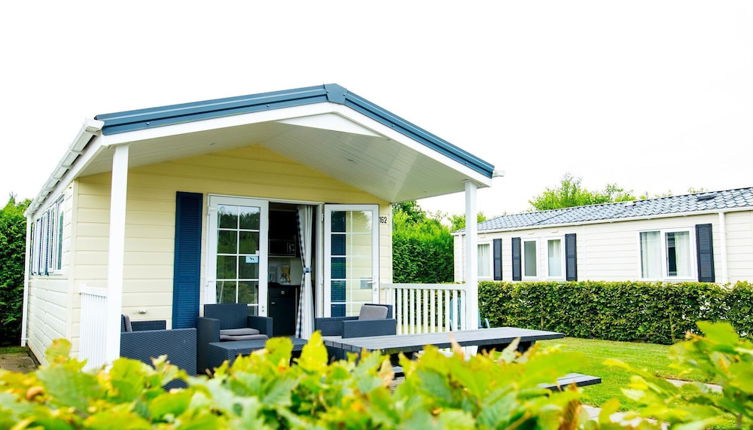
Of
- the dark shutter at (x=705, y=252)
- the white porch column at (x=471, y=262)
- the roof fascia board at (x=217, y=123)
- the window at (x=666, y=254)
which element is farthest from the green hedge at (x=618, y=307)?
the roof fascia board at (x=217, y=123)

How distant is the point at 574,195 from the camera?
32.6 meters

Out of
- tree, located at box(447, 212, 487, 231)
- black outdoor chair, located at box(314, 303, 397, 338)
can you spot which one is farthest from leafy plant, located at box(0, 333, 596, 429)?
tree, located at box(447, 212, 487, 231)

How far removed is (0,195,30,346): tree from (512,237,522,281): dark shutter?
11.1 m

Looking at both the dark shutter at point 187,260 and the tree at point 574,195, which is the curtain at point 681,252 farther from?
the tree at point 574,195

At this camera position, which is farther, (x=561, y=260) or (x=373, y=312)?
(x=561, y=260)

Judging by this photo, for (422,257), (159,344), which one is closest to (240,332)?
(159,344)

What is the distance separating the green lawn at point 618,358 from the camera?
6.15 m

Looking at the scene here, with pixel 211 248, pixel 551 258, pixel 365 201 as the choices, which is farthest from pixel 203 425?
pixel 551 258

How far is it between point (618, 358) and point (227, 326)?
6.15m

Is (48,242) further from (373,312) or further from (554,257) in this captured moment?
(554,257)

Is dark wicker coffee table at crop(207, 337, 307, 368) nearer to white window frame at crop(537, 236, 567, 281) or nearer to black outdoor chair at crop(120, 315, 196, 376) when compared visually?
black outdoor chair at crop(120, 315, 196, 376)

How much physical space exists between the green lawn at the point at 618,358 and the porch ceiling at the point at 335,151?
8.16 ft

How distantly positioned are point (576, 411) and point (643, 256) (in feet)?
41.3

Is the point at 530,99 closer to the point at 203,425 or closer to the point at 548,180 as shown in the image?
the point at 548,180
